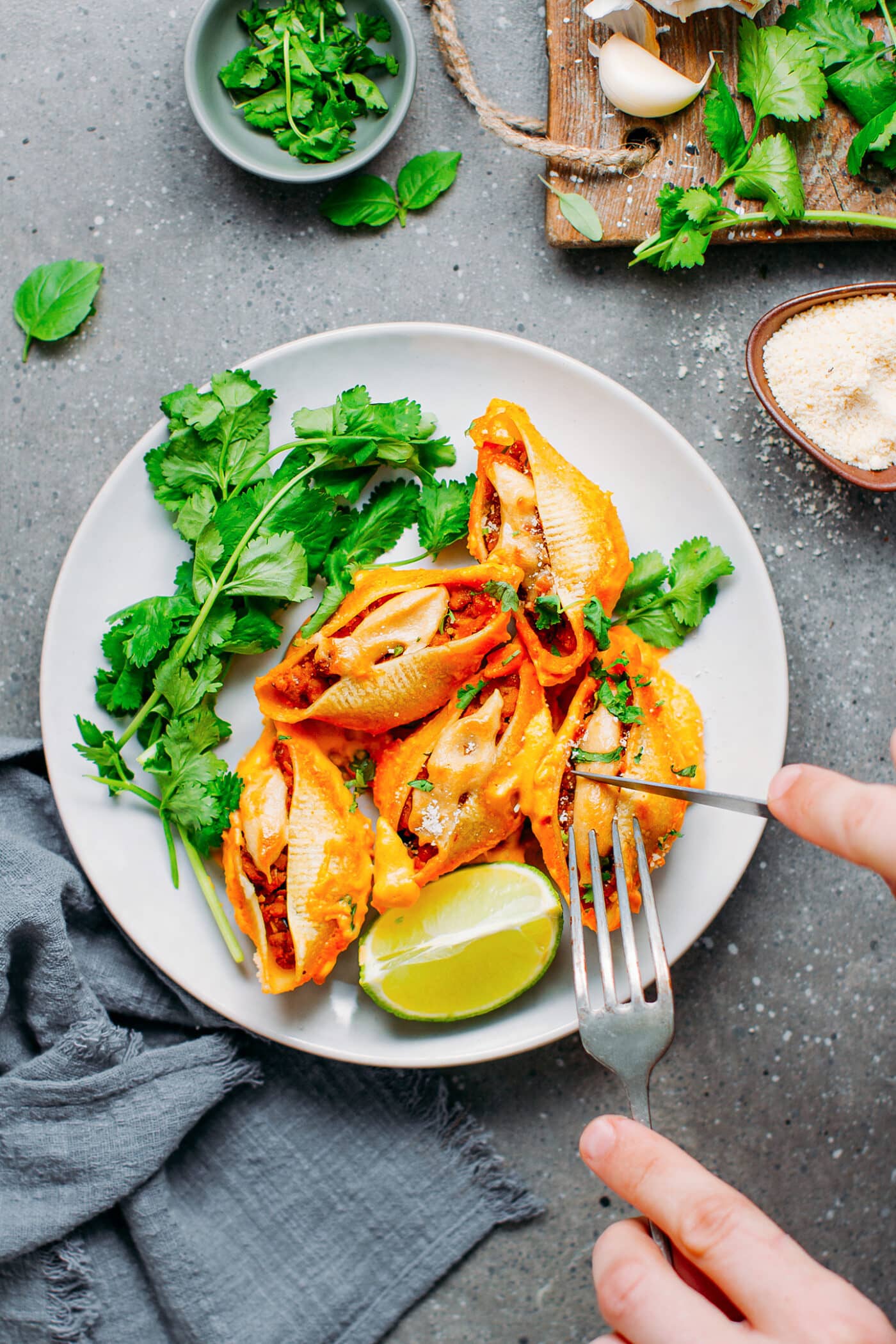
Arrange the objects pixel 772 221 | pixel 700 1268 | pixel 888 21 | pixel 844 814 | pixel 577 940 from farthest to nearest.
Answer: pixel 772 221 → pixel 888 21 → pixel 577 940 → pixel 700 1268 → pixel 844 814

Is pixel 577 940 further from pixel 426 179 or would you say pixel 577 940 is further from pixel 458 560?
pixel 426 179

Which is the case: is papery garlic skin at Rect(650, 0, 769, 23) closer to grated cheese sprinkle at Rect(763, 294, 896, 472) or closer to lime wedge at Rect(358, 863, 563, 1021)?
grated cheese sprinkle at Rect(763, 294, 896, 472)

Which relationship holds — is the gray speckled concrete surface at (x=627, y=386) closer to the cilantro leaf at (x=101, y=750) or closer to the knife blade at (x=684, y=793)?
the cilantro leaf at (x=101, y=750)

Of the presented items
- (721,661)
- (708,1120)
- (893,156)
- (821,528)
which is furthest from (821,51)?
(708,1120)

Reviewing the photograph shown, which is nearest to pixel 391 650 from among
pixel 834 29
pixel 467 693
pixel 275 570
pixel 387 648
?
pixel 387 648

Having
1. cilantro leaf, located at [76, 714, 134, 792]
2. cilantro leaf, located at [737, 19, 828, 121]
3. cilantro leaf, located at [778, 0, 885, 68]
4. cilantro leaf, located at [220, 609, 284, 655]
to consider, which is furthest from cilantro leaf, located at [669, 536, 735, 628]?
cilantro leaf, located at [76, 714, 134, 792]

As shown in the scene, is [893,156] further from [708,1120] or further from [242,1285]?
[242,1285]
